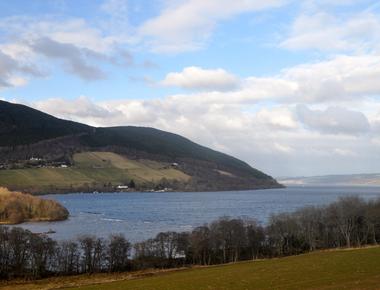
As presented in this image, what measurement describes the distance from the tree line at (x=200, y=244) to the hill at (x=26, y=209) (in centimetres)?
8987

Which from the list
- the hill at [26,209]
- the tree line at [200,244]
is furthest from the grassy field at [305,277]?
the hill at [26,209]

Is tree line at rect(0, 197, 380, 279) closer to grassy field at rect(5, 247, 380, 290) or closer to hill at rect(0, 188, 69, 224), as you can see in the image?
grassy field at rect(5, 247, 380, 290)

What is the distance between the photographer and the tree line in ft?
220

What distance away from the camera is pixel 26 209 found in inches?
6663

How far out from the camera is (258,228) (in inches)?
3236

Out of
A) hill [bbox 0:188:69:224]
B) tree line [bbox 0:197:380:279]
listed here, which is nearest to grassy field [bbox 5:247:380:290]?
tree line [bbox 0:197:380:279]

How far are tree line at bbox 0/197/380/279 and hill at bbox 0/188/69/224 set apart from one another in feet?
295

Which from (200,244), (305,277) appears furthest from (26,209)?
(305,277)

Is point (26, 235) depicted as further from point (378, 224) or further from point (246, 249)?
point (378, 224)

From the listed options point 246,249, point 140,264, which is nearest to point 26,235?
point 140,264

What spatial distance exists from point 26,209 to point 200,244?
365 ft

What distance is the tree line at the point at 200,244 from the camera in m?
66.9

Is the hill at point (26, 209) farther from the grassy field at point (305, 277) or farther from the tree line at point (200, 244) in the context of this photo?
the grassy field at point (305, 277)

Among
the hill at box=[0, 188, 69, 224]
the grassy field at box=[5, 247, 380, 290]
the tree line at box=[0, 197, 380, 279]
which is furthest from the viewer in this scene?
the hill at box=[0, 188, 69, 224]
